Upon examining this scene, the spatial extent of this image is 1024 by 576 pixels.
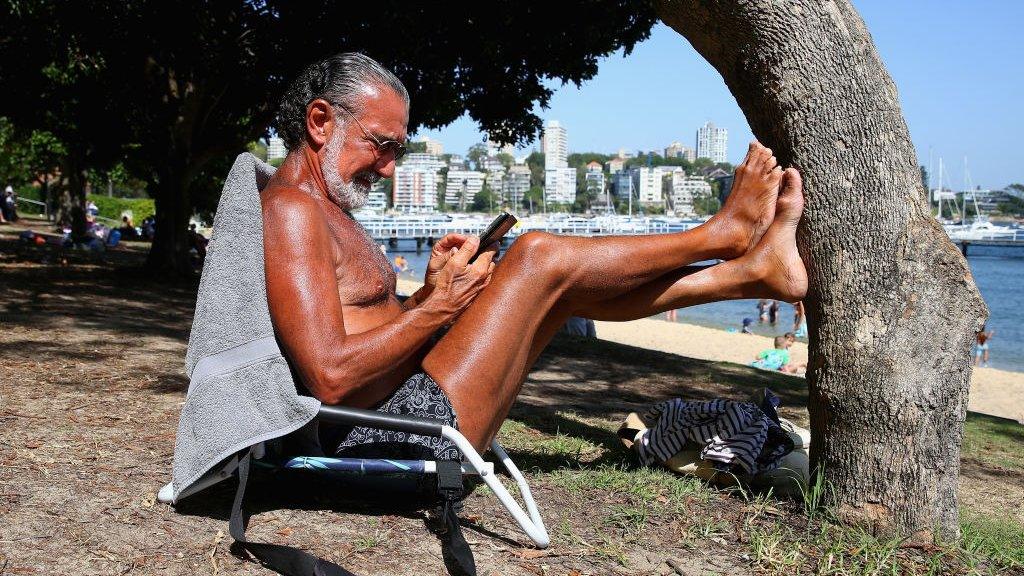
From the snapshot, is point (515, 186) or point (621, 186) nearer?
point (515, 186)

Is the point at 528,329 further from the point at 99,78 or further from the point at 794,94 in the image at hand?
the point at 99,78

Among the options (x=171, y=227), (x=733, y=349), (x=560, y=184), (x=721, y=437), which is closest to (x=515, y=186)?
(x=560, y=184)

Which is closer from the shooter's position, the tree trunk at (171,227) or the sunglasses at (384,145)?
the sunglasses at (384,145)

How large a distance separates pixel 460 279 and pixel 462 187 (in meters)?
142

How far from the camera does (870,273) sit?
3.07 m

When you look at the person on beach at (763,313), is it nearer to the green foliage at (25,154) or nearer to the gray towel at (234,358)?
the green foliage at (25,154)

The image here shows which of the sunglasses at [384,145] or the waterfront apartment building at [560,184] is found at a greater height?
the waterfront apartment building at [560,184]

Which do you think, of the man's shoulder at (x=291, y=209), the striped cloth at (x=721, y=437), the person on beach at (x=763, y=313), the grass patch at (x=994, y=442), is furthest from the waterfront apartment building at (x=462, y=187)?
the man's shoulder at (x=291, y=209)

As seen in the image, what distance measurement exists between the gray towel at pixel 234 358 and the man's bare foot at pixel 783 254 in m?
1.58

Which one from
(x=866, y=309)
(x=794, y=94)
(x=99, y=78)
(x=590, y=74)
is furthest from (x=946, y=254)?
(x=99, y=78)

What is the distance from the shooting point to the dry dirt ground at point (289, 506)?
8.27 feet

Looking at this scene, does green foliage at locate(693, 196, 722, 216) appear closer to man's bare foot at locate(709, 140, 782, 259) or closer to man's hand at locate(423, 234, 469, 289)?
man's bare foot at locate(709, 140, 782, 259)

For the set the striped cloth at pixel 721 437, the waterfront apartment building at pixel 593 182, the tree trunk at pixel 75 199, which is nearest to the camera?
the striped cloth at pixel 721 437

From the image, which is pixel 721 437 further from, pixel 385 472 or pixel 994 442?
pixel 994 442
